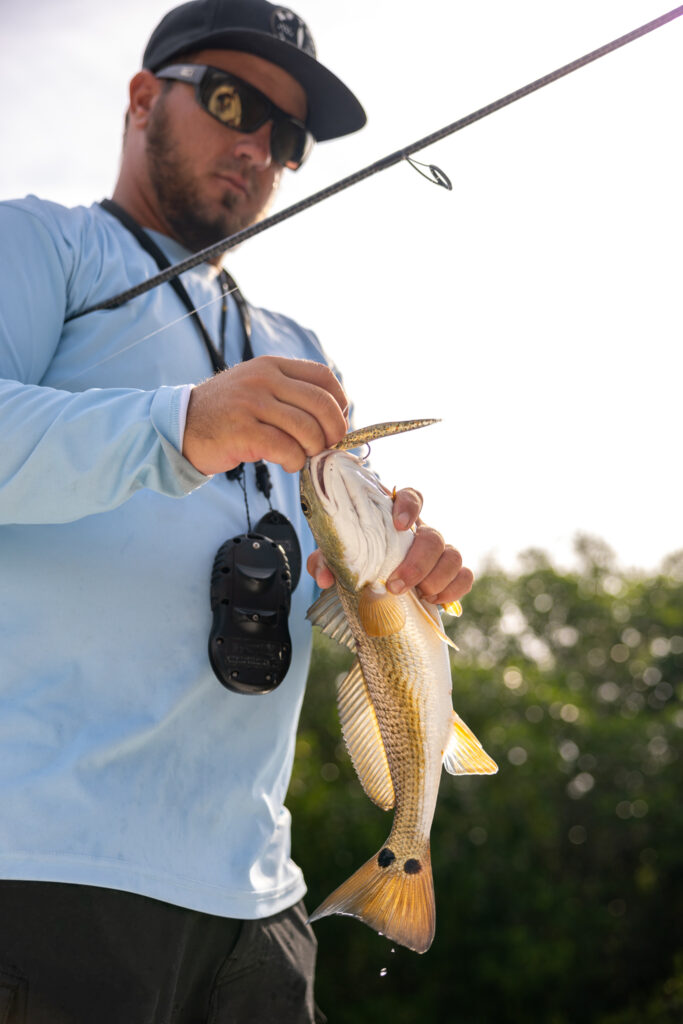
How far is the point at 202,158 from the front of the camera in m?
3.16

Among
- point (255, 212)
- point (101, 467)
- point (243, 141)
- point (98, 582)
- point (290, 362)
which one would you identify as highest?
point (243, 141)

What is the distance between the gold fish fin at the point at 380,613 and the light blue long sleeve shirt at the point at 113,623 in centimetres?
47

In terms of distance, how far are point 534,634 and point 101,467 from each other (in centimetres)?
1665

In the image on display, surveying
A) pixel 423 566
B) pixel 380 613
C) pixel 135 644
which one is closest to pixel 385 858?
pixel 380 613

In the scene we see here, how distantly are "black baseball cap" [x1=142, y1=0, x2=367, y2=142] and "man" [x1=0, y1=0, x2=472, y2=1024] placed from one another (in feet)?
2.33

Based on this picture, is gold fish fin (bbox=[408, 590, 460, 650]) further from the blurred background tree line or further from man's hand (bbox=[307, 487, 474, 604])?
the blurred background tree line

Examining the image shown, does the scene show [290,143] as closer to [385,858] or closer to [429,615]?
[429,615]

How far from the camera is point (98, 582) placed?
2.31 m

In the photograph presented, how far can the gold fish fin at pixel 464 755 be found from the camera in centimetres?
237

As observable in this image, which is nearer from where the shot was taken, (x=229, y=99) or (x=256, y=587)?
(x=256, y=587)

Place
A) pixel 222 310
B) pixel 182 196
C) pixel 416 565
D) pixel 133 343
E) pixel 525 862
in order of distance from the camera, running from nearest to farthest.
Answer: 1. pixel 416 565
2. pixel 133 343
3. pixel 222 310
4. pixel 182 196
5. pixel 525 862

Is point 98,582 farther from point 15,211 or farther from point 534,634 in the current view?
point 534,634

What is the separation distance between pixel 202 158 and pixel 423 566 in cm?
177

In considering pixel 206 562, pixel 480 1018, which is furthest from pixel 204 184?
pixel 480 1018
